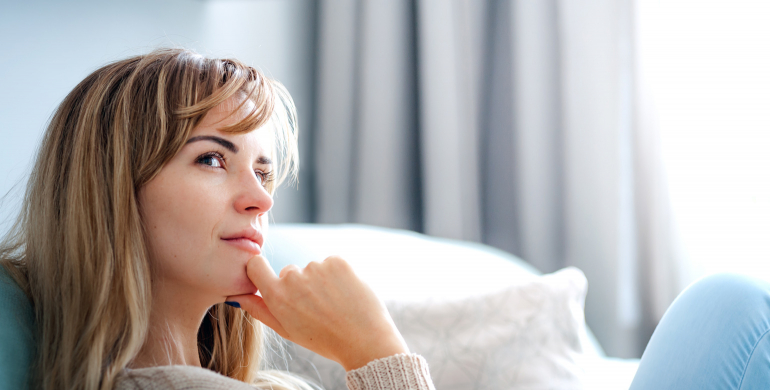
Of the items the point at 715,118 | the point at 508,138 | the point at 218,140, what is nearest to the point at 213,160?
the point at 218,140

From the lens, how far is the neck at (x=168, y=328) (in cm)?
75

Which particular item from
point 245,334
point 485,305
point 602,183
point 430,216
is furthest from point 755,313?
point 430,216

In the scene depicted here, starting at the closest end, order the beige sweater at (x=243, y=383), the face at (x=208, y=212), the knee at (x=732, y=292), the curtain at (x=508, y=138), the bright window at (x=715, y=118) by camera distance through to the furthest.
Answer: the beige sweater at (x=243, y=383), the face at (x=208, y=212), the knee at (x=732, y=292), the bright window at (x=715, y=118), the curtain at (x=508, y=138)

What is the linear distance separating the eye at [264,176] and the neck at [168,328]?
0.68ft

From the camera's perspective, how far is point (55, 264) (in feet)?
2.21

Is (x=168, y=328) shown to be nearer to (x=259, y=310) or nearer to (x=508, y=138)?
(x=259, y=310)

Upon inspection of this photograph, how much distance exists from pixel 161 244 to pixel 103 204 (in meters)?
0.09

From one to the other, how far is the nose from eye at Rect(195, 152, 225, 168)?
0.11ft

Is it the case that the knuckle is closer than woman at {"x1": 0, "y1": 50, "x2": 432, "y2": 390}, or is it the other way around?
woman at {"x1": 0, "y1": 50, "x2": 432, "y2": 390}

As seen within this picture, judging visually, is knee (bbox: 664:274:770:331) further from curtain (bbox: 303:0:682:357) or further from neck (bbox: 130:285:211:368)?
neck (bbox: 130:285:211:368)

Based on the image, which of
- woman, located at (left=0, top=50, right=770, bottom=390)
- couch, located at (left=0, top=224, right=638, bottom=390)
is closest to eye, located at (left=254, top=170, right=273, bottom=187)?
woman, located at (left=0, top=50, right=770, bottom=390)

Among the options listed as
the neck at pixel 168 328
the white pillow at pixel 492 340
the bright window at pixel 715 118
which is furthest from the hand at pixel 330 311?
the bright window at pixel 715 118

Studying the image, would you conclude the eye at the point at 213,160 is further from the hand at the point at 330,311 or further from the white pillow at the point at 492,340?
the white pillow at the point at 492,340

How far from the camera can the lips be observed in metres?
0.74
